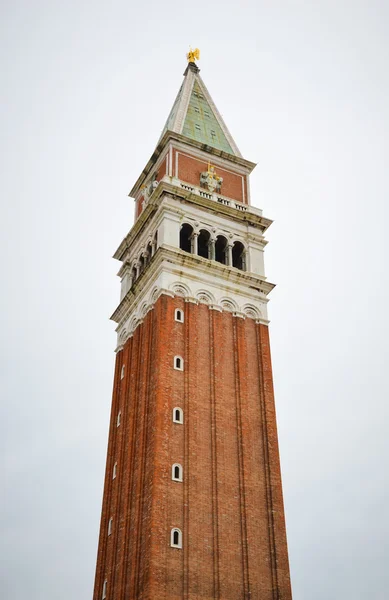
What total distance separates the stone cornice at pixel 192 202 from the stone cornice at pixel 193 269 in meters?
6.08

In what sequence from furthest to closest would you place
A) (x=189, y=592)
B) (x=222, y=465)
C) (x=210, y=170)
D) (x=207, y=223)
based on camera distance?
(x=210, y=170)
(x=207, y=223)
(x=222, y=465)
(x=189, y=592)

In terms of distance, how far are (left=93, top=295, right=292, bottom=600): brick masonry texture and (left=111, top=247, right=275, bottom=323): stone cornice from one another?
10.1ft

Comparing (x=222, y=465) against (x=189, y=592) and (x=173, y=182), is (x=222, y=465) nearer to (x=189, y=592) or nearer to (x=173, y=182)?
(x=189, y=592)

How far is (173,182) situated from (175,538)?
29.7 meters

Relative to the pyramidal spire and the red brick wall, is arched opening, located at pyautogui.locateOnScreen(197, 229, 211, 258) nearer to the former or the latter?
the red brick wall

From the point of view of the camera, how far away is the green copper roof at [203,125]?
67625 mm

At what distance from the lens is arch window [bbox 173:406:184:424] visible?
155 ft

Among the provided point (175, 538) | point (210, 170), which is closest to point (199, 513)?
point (175, 538)

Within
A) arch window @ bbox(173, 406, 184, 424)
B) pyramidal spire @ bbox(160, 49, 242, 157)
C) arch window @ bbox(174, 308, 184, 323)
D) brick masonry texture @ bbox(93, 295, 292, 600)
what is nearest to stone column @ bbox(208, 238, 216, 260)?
brick masonry texture @ bbox(93, 295, 292, 600)

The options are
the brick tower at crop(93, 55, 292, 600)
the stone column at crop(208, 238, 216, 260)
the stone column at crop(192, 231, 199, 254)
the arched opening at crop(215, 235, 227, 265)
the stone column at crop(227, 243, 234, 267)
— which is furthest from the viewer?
the arched opening at crop(215, 235, 227, 265)

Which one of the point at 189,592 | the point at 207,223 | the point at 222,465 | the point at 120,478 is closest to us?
the point at 189,592

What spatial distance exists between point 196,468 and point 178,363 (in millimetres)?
7869

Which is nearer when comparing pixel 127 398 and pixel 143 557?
pixel 143 557

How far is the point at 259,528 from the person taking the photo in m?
45.2
